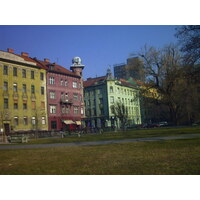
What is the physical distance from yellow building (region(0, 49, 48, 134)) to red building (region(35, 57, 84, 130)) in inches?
84.1

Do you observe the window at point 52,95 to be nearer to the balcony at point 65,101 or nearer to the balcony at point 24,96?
the balcony at point 65,101

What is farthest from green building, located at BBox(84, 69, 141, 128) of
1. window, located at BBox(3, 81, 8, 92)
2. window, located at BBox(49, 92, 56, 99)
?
window, located at BBox(3, 81, 8, 92)

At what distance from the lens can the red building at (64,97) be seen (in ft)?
136

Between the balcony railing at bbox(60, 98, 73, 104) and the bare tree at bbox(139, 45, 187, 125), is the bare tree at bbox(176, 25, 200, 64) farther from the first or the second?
the balcony railing at bbox(60, 98, 73, 104)

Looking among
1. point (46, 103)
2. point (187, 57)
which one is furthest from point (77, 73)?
point (187, 57)

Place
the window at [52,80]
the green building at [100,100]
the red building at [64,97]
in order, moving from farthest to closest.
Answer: the green building at [100,100] < the window at [52,80] < the red building at [64,97]

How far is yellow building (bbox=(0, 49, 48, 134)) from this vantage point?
79.3 ft

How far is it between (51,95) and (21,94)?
12398mm

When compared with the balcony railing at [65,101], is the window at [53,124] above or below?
below

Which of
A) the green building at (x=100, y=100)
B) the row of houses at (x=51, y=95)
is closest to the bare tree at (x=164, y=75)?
the row of houses at (x=51, y=95)

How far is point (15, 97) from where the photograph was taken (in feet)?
88.1

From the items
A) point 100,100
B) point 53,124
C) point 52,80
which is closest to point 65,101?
point 52,80

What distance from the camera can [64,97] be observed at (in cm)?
4403

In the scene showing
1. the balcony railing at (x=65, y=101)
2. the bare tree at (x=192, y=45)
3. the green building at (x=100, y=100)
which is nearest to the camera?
the bare tree at (x=192, y=45)
